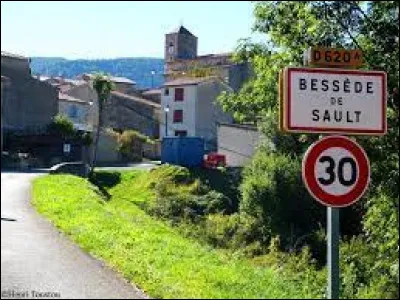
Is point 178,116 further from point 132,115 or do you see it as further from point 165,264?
point 165,264

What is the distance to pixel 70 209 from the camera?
16703 mm

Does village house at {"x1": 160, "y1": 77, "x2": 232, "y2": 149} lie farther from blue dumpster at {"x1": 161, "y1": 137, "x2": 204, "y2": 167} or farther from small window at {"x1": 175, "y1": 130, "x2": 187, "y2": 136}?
blue dumpster at {"x1": 161, "y1": 137, "x2": 204, "y2": 167}

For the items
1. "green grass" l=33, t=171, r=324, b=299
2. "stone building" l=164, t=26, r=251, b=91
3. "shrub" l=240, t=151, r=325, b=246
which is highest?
"stone building" l=164, t=26, r=251, b=91

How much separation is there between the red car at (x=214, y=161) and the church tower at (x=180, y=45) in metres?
57.5

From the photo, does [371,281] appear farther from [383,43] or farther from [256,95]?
[256,95]

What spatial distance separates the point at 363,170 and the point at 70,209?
→ 38.0 feet

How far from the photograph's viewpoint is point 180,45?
362 ft

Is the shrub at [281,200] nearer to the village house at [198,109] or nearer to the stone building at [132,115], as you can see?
the village house at [198,109]

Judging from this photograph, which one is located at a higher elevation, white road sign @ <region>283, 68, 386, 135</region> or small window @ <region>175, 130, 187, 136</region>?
white road sign @ <region>283, 68, 386, 135</region>

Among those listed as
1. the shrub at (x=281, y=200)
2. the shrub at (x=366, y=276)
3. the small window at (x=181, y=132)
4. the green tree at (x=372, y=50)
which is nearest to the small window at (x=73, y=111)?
the small window at (x=181, y=132)

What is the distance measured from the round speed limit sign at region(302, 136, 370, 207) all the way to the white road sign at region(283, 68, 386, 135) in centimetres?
14

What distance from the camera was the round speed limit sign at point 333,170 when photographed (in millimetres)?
6117

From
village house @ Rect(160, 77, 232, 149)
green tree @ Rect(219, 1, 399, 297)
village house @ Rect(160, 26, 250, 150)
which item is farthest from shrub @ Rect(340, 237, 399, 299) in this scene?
village house @ Rect(160, 77, 232, 149)

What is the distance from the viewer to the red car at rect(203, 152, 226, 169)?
51194mm
